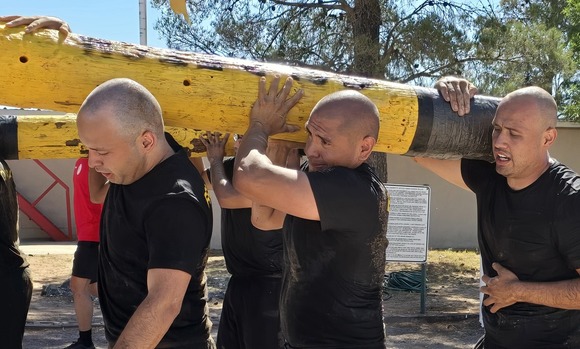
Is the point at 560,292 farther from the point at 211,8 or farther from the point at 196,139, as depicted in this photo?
the point at 211,8

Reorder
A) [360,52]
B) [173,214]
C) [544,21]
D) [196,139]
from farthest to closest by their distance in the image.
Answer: [544,21]
[360,52]
[196,139]
[173,214]

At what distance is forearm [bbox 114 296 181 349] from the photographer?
2.54m

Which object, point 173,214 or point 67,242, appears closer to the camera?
point 173,214

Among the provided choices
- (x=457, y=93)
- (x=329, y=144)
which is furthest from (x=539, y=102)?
(x=329, y=144)

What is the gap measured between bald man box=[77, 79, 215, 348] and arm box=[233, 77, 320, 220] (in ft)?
0.64

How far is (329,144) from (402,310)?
19.7 feet

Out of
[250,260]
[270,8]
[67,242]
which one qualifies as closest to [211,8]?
[270,8]

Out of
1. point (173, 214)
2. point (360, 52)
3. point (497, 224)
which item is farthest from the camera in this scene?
point (360, 52)

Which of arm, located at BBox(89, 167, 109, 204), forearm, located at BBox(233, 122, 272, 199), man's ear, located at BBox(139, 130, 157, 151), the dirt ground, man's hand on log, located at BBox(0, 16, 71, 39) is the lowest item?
the dirt ground

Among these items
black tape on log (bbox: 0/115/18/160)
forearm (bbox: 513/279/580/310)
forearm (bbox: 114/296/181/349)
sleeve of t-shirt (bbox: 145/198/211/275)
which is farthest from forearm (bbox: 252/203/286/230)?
black tape on log (bbox: 0/115/18/160)

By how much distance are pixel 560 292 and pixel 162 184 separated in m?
1.71

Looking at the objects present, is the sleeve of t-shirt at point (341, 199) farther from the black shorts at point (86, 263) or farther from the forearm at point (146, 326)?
the black shorts at point (86, 263)

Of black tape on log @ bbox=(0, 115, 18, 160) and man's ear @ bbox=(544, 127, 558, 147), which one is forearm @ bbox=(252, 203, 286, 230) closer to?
man's ear @ bbox=(544, 127, 558, 147)

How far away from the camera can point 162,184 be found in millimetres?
2771
